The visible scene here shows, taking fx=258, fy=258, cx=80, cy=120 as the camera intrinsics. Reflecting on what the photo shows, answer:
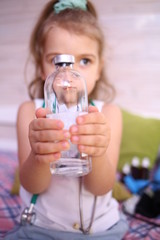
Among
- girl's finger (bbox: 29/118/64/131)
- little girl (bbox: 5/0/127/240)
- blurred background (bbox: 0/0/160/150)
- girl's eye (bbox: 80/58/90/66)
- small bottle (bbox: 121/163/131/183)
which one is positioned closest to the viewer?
girl's finger (bbox: 29/118/64/131)

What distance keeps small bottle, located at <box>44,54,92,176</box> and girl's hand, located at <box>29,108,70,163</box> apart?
0.20 ft

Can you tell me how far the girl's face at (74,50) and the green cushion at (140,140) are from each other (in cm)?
72

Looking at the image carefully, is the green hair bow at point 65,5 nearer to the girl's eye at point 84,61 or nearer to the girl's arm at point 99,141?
the girl's eye at point 84,61

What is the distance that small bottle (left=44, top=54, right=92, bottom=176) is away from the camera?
1.65ft

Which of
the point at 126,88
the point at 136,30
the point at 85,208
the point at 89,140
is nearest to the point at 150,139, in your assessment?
the point at 126,88

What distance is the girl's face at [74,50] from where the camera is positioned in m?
0.71

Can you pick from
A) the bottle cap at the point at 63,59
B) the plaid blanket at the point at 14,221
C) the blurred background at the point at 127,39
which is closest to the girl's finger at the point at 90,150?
the bottle cap at the point at 63,59

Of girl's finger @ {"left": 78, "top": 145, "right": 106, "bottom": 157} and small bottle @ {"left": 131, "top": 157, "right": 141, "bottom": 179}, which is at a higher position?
girl's finger @ {"left": 78, "top": 145, "right": 106, "bottom": 157}

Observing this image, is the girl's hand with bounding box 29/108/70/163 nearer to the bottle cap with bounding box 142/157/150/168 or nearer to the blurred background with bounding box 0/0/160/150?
the bottle cap with bounding box 142/157/150/168

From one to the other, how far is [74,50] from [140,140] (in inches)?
32.9

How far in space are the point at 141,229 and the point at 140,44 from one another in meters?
1.13

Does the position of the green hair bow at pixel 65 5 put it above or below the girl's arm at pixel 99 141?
above

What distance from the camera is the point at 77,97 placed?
0.57 m

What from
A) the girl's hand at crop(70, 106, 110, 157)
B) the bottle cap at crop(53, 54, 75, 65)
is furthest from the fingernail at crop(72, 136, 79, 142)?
the bottle cap at crop(53, 54, 75, 65)
